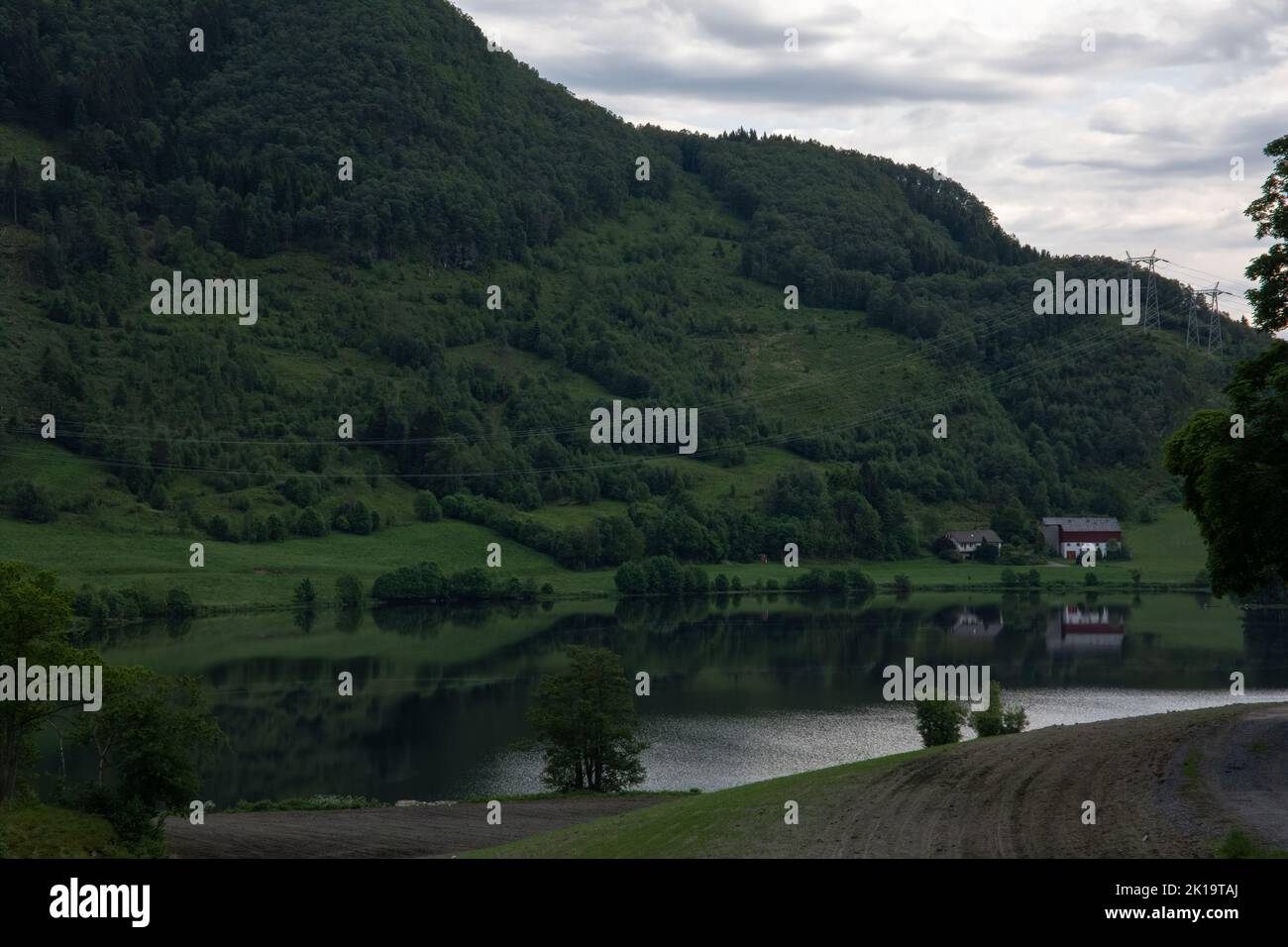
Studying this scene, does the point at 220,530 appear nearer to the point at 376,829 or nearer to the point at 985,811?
the point at 376,829

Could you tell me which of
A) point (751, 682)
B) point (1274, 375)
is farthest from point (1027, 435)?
point (1274, 375)

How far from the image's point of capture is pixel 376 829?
4294 centimetres

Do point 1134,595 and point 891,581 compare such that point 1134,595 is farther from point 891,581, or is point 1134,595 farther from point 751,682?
point 751,682

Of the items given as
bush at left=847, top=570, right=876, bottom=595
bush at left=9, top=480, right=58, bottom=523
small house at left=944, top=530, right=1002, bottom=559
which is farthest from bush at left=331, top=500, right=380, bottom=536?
small house at left=944, top=530, right=1002, bottom=559

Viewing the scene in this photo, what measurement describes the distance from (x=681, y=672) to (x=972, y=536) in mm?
71476

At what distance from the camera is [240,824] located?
145 ft

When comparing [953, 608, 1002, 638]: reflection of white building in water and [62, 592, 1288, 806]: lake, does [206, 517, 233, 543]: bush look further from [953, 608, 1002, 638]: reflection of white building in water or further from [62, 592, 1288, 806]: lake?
[953, 608, 1002, 638]: reflection of white building in water

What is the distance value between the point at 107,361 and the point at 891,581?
90890 millimetres

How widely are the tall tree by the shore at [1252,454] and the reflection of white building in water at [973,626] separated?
71.9m

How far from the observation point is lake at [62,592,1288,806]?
215ft
